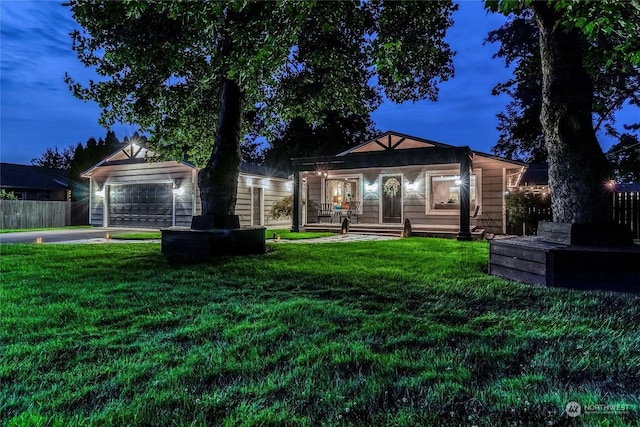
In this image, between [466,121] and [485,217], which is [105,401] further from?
[466,121]

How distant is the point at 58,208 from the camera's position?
20578 millimetres

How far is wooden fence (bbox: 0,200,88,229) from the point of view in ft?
60.1

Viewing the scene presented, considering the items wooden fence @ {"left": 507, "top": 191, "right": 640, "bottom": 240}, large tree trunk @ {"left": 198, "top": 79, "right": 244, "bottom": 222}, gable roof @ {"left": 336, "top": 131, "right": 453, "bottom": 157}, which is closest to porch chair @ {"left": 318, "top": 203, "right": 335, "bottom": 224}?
gable roof @ {"left": 336, "top": 131, "right": 453, "bottom": 157}

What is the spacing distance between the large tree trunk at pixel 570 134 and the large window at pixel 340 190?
10676 millimetres

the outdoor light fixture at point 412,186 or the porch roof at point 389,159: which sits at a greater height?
the porch roof at point 389,159

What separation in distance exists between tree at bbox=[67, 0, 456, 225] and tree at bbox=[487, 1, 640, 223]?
1.67 m

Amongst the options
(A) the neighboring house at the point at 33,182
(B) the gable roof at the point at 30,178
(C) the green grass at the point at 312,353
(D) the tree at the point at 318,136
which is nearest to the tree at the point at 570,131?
(C) the green grass at the point at 312,353

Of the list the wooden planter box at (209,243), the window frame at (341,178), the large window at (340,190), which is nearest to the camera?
the wooden planter box at (209,243)

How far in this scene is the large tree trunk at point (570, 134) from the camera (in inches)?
180

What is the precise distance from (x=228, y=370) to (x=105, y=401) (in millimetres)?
614

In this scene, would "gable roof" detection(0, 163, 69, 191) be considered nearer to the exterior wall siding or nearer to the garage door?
the garage door

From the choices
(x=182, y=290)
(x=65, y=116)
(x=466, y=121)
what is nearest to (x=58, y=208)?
(x=182, y=290)

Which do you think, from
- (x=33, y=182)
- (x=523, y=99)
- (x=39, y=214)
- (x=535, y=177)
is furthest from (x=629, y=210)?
(x=33, y=182)

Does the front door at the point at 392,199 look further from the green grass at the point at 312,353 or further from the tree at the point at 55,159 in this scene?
the tree at the point at 55,159
